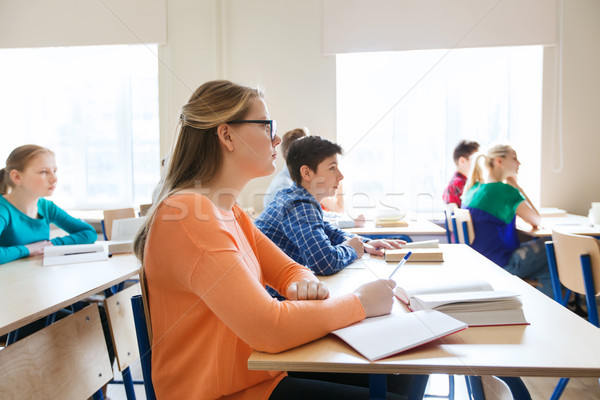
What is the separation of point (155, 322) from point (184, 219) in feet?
0.92

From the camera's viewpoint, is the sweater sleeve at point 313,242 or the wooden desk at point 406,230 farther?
the wooden desk at point 406,230

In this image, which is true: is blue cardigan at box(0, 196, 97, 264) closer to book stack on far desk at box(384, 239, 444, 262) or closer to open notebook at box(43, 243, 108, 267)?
open notebook at box(43, 243, 108, 267)

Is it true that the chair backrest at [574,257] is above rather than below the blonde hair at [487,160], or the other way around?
below

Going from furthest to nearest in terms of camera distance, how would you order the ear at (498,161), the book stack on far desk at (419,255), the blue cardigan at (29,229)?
the ear at (498,161), the blue cardigan at (29,229), the book stack on far desk at (419,255)

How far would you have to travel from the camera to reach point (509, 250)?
9.12 feet

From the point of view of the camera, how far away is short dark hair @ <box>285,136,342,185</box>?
1917 mm

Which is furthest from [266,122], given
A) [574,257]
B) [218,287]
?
[574,257]

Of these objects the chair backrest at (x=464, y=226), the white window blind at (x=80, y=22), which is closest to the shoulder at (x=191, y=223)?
the chair backrest at (x=464, y=226)

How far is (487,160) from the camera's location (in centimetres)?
295

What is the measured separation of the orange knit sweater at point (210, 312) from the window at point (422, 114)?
352cm

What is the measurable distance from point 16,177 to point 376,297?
2104 millimetres

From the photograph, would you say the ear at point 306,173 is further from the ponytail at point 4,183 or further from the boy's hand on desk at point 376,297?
the ponytail at point 4,183

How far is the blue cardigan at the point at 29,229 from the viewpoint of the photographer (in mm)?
2027

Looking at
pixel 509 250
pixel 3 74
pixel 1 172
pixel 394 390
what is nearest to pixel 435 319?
pixel 394 390
